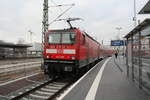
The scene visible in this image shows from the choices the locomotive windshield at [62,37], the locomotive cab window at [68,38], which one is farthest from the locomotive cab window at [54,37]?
the locomotive cab window at [68,38]

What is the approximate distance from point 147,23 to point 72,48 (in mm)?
6381

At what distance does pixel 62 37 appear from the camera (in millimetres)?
13188

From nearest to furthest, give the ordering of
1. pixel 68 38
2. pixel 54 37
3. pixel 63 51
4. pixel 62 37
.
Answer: pixel 63 51, pixel 68 38, pixel 62 37, pixel 54 37

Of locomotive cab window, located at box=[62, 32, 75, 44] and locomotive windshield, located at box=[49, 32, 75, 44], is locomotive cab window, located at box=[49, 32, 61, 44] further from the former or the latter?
locomotive cab window, located at box=[62, 32, 75, 44]

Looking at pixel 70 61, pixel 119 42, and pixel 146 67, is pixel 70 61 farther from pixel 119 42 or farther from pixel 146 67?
pixel 119 42

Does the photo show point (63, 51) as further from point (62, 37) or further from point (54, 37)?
point (54, 37)

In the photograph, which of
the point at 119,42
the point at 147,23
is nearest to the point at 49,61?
the point at 147,23

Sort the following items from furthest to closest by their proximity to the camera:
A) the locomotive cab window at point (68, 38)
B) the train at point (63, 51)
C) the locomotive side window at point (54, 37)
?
the locomotive side window at point (54, 37) → the locomotive cab window at point (68, 38) → the train at point (63, 51)

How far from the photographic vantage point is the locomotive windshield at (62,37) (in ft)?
42.6

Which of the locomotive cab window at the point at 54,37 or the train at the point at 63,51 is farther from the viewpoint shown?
the locomotive cab window at the point at 54,37

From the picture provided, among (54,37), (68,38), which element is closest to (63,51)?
(68,38)

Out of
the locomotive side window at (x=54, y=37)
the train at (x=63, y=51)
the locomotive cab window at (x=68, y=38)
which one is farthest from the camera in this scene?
the locomotive side window at (x=54, y=37)

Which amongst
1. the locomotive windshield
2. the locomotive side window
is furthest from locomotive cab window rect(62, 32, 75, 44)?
the locomotive side window

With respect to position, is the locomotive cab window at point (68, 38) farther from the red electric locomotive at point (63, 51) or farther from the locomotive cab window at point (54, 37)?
the locomotive cab window at point (54, 37)
